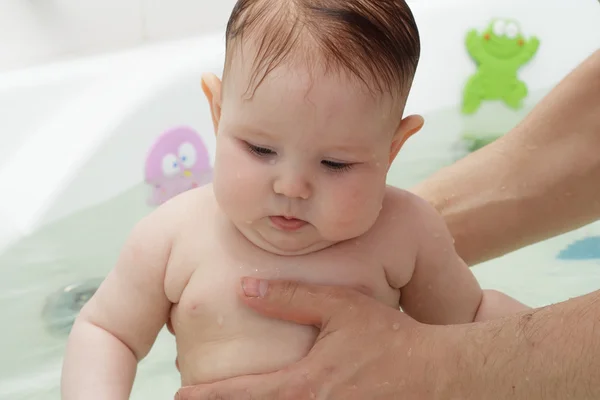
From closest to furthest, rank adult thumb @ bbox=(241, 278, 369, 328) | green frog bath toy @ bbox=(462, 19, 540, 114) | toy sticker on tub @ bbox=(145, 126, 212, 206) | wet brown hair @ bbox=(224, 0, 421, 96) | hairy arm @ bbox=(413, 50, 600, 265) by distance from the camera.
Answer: wet brown hair @ bbox=(224, 0, 421, 96)
adult thumb @ bbox=(241, 278, 369, 328)
hairy arm @ bbox=(413, 50, 600, 265)
toy sticker on tub @ bbox=(145, 126, 212, 206)
green frog bath toy @ bbox=(462, 19, 540, 114)

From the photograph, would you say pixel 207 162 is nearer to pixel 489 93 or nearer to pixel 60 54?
pixel 60 54

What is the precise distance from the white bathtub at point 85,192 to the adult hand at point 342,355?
534mm

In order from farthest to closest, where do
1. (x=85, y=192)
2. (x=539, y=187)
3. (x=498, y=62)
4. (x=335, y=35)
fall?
(x=498, y=62), (x=85, y=192), (x=539, y=187), (x=335, y=35)

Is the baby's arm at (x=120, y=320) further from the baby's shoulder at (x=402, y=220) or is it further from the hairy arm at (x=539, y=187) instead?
the hairy arm at (x=539, y=187)

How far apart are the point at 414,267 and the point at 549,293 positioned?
0.78m

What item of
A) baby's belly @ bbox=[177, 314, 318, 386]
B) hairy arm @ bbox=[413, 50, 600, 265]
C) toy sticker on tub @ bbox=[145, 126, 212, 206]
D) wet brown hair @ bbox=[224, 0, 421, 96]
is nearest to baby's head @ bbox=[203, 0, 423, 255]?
wet brown hair @ bbox=[224, 0, 421, 96]

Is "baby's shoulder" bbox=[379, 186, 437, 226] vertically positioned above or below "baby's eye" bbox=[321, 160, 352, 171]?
below

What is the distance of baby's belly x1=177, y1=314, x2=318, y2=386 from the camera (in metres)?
0.91

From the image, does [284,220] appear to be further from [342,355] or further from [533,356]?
[533,356]

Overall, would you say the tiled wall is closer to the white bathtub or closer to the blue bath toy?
the white bathtub

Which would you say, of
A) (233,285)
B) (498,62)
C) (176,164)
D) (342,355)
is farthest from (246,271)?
(498,62)

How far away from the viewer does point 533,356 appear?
2.89ft

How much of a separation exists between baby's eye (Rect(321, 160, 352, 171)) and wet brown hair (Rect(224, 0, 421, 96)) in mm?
83

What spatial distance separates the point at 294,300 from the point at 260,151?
169 mm
